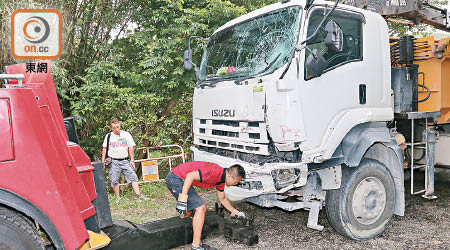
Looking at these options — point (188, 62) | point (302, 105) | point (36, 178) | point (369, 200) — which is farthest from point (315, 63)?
point (36, 178)

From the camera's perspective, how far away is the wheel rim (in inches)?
182

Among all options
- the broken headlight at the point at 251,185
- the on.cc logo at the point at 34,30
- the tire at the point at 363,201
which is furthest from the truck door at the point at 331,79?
the on.cc logo at the point at 34,30

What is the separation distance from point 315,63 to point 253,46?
0.94 metres

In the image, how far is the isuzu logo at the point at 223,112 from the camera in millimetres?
4527

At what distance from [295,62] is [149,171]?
166 inches

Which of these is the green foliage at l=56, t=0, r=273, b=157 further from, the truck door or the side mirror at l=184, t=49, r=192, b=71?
the truck door

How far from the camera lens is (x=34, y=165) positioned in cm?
262

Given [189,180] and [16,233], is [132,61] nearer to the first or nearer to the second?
[189,180]

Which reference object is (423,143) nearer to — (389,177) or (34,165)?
(389,177)

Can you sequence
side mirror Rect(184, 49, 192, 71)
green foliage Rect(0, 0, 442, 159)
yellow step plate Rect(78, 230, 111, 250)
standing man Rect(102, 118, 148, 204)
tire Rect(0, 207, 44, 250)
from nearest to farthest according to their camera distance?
tire Rect(0, 207, 44, 250)
yellow step plate Rect(78, 230, 111, 250)
side mirror Rect(184, 49, 192, 71)
standing man Rect(102, 118, 148, 204)
green foliage Rect(0, 0, 442, 159)

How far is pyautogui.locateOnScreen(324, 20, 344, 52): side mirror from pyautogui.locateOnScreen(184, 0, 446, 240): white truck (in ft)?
0.03

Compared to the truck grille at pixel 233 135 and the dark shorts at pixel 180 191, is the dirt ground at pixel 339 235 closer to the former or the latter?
the dark shorts at pixel 180 191

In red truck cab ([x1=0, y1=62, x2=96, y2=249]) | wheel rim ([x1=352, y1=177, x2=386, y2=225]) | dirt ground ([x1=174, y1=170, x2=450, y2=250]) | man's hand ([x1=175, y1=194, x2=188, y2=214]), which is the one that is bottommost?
dirt ground ([x1=174, y1=170, x2=450, y2=250])

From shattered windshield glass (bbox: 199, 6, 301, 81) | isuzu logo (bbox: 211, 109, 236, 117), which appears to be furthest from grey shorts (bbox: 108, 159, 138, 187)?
isuzu logo (bbox: 211, 109, 236, 117)
